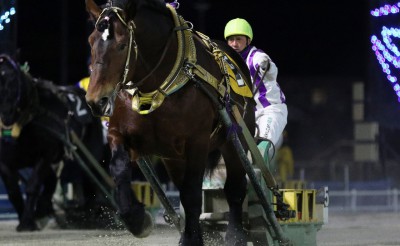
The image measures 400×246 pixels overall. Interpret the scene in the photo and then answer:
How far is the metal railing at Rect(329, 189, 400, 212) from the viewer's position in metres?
Answer: 21.5

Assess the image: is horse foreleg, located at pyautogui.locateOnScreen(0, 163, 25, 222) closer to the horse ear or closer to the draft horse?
the draft horse

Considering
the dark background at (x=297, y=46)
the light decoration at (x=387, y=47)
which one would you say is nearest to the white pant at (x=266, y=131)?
the light decoration at (x=387, y=47)

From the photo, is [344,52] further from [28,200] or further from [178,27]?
[178,27]

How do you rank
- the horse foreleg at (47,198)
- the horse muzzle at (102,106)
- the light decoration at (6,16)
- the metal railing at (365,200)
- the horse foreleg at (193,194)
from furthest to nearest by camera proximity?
1. the metal railing at (365,200)
2. the horse foreleg at (47,198)
3. the light decoration at (6,16)
4. the horse foreleg at (193,194)
5. the horse muzzle at (102,106)

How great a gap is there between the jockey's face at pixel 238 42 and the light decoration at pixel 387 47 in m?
6.76

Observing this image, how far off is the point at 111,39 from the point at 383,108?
36.8 ft

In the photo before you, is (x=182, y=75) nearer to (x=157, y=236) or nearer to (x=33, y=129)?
(x=157, y=236)

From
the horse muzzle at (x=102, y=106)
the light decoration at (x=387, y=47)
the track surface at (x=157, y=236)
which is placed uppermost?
the light decoration at (x=387, y=47)

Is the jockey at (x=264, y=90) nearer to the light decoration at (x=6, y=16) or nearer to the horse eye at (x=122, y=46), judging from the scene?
the horse eye at (x=122, y=46)

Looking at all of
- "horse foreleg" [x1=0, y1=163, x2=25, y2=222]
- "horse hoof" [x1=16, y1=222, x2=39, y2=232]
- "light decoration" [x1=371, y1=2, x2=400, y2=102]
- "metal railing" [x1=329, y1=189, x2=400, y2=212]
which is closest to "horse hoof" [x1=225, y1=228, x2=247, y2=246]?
"horse hoof" [x1=16, y1=222, x2=39, y2=232]

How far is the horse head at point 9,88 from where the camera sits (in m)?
13.2

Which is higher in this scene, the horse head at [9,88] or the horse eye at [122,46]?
the horse head at [9,88]

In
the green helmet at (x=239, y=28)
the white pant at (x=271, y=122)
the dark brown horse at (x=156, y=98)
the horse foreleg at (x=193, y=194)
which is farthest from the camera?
the green helmet at (x=239, y=28)

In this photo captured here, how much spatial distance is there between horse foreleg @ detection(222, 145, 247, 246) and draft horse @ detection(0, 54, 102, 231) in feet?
17.9
